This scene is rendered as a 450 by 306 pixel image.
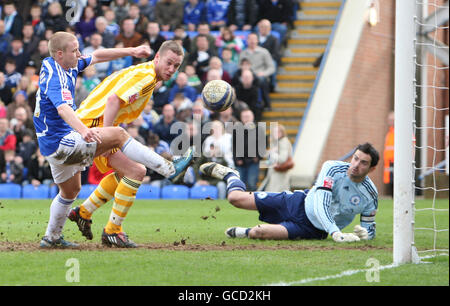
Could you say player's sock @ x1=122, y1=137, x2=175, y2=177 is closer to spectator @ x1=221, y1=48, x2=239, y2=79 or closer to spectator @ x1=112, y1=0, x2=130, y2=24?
spectator @ x1=221, y1=48, x2=239, y2=79

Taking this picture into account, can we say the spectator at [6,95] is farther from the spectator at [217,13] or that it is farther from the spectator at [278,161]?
the spectator at [278,161]

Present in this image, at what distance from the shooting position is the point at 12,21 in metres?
19.7

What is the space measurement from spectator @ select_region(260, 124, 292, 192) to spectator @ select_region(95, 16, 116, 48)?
15.0 ft

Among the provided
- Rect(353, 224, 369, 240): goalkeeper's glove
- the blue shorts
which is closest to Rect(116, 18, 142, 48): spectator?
the blue shorts

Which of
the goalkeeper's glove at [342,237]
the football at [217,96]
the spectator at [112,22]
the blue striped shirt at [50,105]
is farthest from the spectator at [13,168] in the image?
the goalkeeper's glove at [342,237]

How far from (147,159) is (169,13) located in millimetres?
12932

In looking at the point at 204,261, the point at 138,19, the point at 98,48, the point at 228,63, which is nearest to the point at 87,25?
the point at 138,19

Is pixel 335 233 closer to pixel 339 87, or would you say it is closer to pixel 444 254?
pixel 444 254

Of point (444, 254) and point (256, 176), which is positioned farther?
point (256, 176)

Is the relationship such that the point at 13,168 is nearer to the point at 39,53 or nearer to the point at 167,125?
the point at 39,53

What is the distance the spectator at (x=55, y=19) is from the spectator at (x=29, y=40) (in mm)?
418
